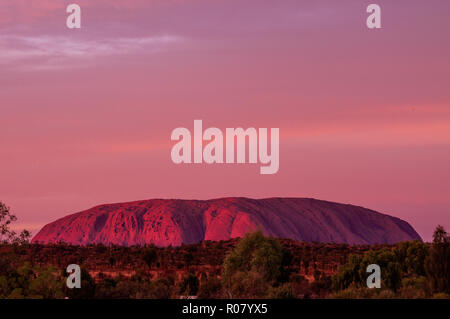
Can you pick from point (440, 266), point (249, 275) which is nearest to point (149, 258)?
point (249, 275)

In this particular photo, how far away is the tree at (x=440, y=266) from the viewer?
44572 millimetres

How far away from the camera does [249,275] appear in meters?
46.5

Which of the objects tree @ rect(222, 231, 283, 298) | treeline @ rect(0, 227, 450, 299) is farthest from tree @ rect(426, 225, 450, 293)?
tree @ rect(222, 231, 283, 298)

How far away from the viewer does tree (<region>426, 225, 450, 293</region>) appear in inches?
1755

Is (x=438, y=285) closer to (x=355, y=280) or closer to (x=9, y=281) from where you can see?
(x=355, y=280)

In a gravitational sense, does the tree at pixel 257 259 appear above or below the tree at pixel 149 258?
above

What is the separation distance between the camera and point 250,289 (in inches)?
1700

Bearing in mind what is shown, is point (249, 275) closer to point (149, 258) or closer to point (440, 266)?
point (440, 266)

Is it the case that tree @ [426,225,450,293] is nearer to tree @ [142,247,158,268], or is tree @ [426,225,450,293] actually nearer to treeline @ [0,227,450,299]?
treeline @ [0,227,450,299]

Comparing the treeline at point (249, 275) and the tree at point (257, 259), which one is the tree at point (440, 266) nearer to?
the treeline at point (249, 275)

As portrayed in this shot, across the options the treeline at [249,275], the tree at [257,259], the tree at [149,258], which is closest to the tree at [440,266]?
the treeline at [249,275]
